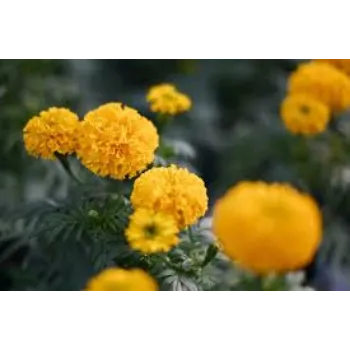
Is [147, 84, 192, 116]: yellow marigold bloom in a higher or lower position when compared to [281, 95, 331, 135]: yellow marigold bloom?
lower

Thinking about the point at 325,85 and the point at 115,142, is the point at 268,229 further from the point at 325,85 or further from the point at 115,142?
the point at 325,85

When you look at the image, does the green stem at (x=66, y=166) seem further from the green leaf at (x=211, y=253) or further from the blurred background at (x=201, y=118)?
the green leaf at (x=211, y=253)

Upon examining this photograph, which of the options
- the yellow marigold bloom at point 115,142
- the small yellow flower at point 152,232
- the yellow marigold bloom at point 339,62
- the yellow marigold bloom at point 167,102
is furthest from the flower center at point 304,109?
the small yellow flower at point 152,232

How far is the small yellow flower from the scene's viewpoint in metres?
1.06

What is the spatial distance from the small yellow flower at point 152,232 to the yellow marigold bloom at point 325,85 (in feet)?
1.93

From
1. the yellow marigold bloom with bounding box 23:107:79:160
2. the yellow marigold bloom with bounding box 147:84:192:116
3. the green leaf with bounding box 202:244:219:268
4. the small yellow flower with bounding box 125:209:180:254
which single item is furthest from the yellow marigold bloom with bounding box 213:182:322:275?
the yellow marigold bloom with bounding box 147:84:192:116

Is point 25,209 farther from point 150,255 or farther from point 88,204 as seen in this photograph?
point 150,255

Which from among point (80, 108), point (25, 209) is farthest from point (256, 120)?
point (25, 209)

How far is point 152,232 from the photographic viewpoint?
1.06 meters

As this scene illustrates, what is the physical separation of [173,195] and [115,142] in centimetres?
14

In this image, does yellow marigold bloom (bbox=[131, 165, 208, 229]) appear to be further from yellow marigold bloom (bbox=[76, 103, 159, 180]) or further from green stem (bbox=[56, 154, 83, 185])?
green stem (bbox=[56, 154, 83, 185])

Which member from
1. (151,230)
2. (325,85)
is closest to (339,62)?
(325,85)

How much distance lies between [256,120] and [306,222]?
107 cm

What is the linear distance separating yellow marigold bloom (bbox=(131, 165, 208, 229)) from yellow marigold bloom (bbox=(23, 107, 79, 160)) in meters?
0.17
